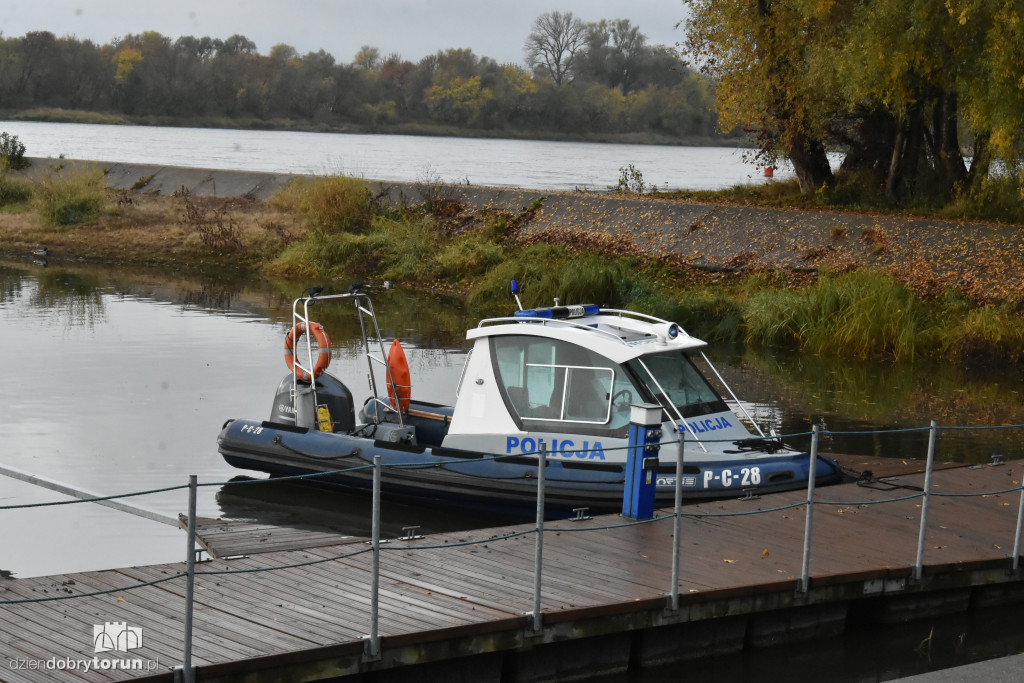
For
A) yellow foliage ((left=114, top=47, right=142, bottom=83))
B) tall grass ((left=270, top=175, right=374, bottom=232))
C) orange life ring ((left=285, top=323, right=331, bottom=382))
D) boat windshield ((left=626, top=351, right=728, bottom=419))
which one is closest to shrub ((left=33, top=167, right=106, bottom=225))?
tall grass ((left=270, top=175, right=374, bottom=232))

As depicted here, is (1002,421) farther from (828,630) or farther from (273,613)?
(273,613)

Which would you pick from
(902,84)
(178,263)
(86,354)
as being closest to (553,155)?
(178,263)

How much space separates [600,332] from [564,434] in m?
1.15

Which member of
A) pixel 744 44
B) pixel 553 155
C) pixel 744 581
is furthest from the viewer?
pixel 553 155

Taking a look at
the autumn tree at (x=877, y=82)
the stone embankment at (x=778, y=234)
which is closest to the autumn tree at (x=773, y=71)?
the autumn tree at (x=877, y=82)

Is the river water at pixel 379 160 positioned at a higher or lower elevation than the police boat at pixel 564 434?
higher

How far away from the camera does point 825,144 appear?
36625 millimetres

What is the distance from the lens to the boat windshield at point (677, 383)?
44.2 feet

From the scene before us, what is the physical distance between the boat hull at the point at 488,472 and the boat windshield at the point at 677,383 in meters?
0.78

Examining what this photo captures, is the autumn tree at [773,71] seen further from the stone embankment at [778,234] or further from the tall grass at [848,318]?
the tall grass at [848,318]

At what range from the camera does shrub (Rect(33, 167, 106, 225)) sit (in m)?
42.4

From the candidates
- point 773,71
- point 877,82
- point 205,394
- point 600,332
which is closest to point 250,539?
point 600,332

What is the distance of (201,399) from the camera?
1967 centimetres

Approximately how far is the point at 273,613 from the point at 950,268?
70.7 feet
